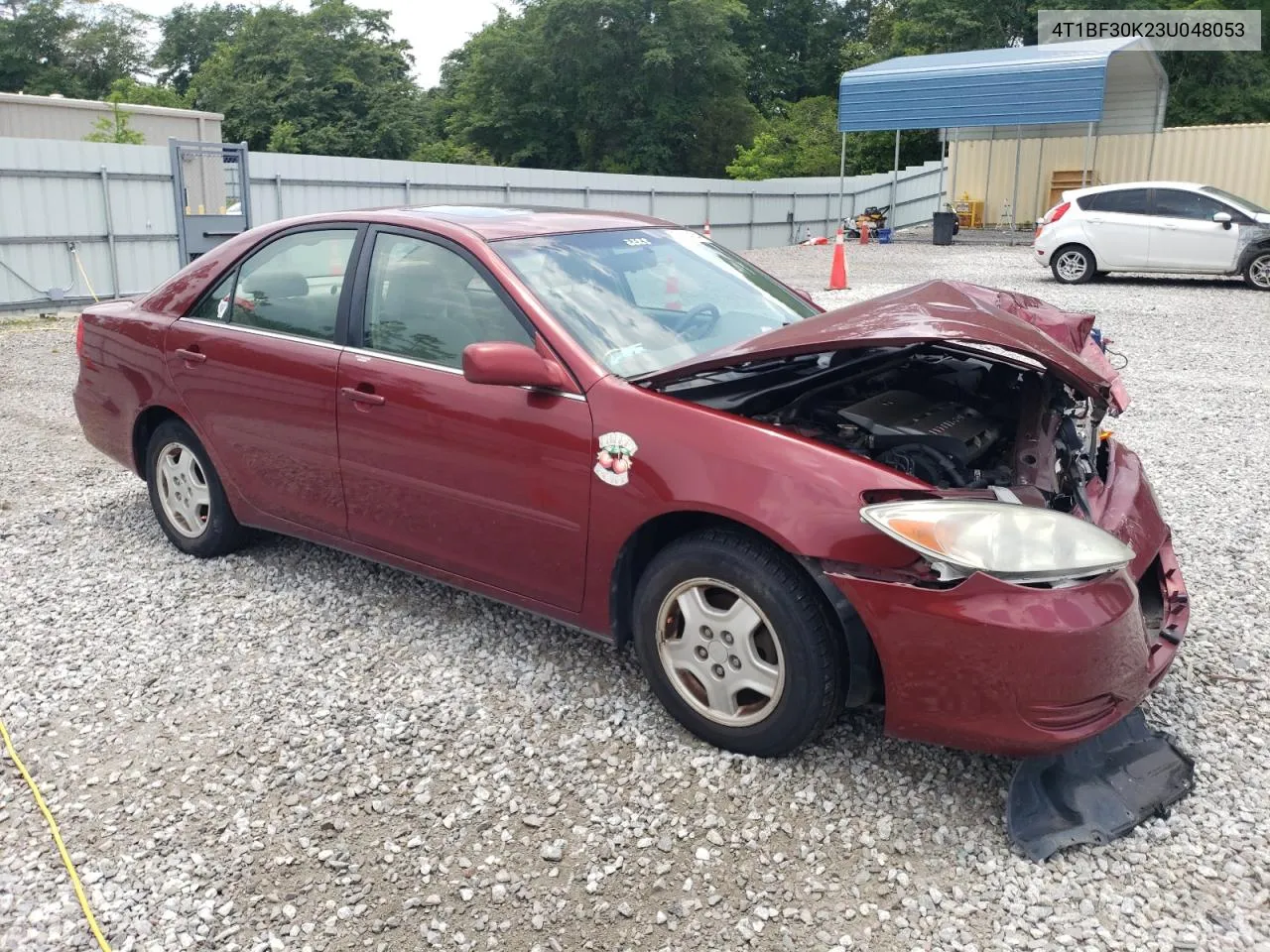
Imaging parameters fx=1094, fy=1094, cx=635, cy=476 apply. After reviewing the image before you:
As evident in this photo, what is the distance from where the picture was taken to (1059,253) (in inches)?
650

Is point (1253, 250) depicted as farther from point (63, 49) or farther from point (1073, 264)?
point (63, 49)

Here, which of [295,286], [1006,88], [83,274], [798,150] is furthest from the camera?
[798,150]

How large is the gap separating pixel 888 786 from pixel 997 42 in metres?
40.9

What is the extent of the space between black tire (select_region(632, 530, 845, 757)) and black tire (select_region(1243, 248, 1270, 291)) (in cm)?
1517

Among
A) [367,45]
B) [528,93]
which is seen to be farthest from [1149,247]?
[367,45]

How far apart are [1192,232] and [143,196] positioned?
15025 millimetres

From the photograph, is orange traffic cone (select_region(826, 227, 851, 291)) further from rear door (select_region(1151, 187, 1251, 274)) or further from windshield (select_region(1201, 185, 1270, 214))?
windshield (select_region(1201, 185, 1270, 214))

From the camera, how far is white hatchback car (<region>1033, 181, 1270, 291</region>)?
15.4 metres

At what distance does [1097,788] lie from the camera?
2.96m

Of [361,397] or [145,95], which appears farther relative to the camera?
[145,95]

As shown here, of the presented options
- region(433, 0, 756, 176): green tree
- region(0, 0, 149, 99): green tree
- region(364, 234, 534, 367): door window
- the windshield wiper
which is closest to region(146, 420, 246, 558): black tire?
region(364, 234, 534, 367): door window

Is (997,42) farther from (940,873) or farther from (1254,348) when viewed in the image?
(940,873)

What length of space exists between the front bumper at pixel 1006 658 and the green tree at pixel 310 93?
4795cm

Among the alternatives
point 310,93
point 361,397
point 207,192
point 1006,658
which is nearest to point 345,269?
point 361,397
